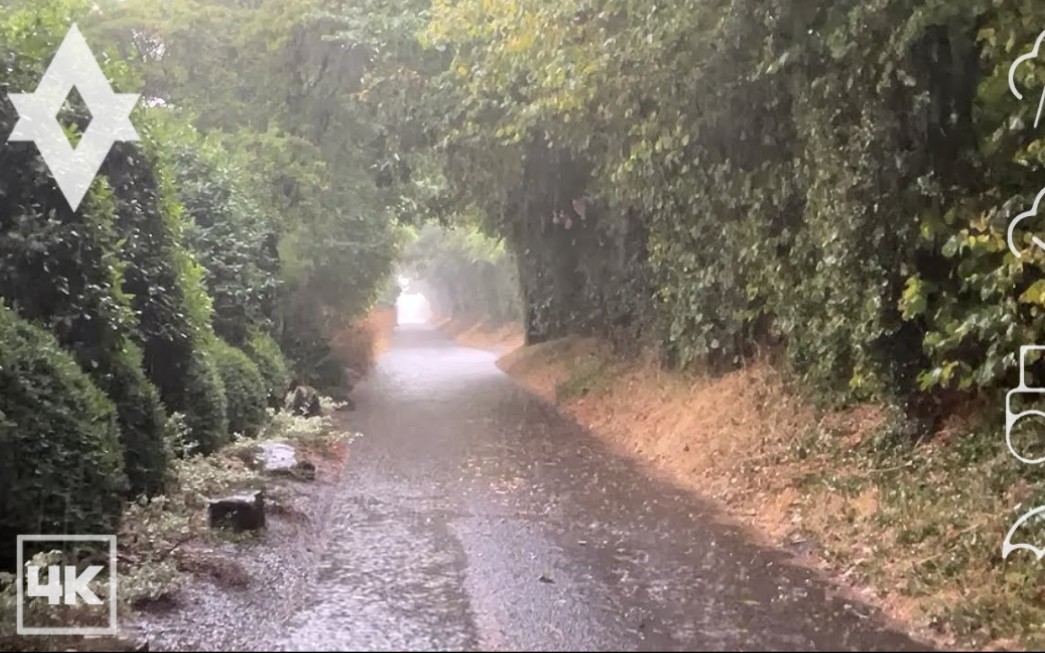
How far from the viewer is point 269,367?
17.1m

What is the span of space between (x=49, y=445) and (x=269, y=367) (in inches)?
389

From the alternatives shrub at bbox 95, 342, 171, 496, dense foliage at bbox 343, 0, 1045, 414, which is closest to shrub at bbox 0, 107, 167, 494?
shrub at bbox 95, 342, 171, 496

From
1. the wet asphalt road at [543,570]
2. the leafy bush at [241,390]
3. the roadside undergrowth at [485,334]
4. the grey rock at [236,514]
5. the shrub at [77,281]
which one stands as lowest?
the roadside undergrowth at [485,334]

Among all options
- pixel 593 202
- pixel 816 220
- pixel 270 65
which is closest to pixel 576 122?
pixel 816 220

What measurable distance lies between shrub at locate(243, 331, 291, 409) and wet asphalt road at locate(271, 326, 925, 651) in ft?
10.8

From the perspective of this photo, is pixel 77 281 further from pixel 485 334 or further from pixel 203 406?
pixel 485 334

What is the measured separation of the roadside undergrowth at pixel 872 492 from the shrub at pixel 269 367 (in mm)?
5664

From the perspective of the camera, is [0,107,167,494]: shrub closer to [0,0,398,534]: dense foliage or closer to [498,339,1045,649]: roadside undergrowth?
[0,0,398,534]: dense foliage

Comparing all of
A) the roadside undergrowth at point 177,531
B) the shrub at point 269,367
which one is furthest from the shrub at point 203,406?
the shrub at point 269,367

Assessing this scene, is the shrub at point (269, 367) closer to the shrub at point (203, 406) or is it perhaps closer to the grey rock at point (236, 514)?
the shrub at point (203, 406)

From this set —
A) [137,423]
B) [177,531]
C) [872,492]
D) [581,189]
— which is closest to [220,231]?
[137,423]

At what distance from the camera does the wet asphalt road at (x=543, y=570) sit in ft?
20.8

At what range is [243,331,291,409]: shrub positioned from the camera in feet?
54.9

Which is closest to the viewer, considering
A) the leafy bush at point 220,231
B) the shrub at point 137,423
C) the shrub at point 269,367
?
the shrub at point 137,423
